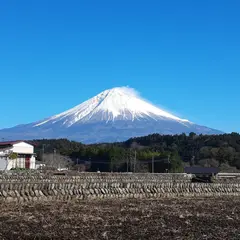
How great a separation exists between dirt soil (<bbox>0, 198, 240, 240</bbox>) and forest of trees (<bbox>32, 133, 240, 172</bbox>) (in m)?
70.8

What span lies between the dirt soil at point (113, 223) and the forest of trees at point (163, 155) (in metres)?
70.8

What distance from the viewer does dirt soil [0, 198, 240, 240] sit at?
42.8 ft

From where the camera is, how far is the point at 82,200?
81.1 ft

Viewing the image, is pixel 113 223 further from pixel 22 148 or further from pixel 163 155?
pixel 163 155

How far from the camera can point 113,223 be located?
15.2 meters

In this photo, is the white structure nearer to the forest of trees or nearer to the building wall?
the building wall

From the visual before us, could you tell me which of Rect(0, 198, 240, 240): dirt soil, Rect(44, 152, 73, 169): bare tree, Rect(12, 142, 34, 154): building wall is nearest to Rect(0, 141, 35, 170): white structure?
Rect(12, 142, 34, 154): building wall

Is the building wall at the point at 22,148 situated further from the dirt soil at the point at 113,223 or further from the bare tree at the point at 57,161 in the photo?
the dirt soil at the point at 113,223

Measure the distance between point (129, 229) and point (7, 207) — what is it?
6.85 m

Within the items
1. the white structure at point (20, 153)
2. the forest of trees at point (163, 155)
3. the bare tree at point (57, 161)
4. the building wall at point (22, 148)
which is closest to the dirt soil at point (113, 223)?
the white structure at point (20, 153)

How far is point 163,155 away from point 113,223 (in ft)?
294

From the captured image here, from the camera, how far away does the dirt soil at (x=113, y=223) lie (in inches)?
513

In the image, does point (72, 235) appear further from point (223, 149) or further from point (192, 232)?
point (223, 149)

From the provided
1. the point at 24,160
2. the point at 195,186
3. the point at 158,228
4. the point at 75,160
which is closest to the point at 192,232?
the point at 158,228
